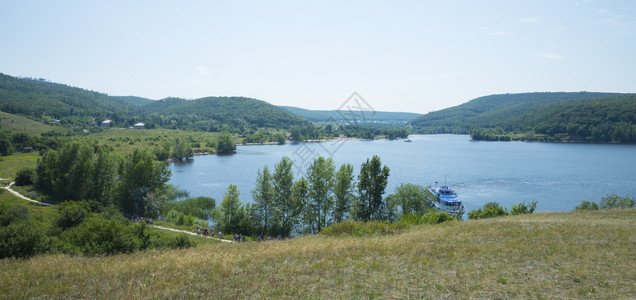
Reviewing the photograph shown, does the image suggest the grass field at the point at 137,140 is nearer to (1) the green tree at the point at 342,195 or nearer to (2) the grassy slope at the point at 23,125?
(2) the grassy slope at the point at 23,125

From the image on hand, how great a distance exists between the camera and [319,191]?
43406 millimetres

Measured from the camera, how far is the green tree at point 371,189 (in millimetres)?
43000

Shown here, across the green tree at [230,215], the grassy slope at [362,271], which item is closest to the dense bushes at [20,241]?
the grassy slope at [362,271]

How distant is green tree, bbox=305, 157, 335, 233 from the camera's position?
43438 millimetres

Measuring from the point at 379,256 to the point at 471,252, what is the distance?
194 inches

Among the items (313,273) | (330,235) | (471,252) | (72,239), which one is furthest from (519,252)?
(72,239)

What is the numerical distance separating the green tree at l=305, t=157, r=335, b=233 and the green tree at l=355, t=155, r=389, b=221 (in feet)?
12.9

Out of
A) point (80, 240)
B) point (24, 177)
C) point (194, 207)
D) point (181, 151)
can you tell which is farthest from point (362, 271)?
point (181, 151)

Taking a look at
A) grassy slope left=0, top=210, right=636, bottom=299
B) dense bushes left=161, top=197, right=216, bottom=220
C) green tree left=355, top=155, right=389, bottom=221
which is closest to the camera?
grassy slope left=0, top=210, right=636, bottom=299

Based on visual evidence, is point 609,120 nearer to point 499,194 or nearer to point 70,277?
point 499,194

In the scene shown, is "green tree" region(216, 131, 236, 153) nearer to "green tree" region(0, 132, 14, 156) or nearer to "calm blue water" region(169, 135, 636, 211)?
"calm blue water" region(169, 135, 636, 211)

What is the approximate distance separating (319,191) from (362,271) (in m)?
28.6

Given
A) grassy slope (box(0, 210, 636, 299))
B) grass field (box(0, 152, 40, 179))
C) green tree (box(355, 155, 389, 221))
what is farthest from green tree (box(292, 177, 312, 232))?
grass field (box(0, 152, 40, 179))

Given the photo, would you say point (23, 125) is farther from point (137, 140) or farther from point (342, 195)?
point (342, 195)
